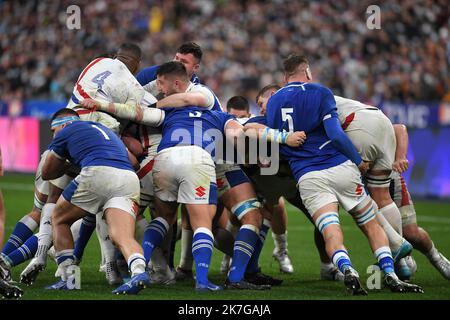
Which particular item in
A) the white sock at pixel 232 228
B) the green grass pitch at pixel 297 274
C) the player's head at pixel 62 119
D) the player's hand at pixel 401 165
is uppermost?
the player's head at pixel 62 119

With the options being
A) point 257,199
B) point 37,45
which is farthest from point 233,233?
point 37,45

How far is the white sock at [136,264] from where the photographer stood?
Answer: 7523 mm

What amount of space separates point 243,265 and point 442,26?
16.6 m

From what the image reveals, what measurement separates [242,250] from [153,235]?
34.7 inches

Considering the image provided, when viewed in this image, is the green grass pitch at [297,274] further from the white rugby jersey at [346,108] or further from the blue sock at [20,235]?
the white rugby jersey at [346,108]

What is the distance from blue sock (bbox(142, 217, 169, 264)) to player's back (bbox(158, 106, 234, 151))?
0.74m

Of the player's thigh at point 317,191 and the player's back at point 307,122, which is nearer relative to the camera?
the player's thigh at point 317,191

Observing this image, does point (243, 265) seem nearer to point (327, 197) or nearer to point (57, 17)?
point (327, 197)

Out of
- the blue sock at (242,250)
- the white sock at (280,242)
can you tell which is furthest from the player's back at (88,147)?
the white sock at (280,242)

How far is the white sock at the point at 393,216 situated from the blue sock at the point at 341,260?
1202 millimetres

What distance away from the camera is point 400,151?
8969 mm

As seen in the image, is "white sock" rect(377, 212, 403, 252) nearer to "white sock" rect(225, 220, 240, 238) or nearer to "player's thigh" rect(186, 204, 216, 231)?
"player's thigh" rect(186, 204, 216, 231)

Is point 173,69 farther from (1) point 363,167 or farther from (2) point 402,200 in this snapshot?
(2) point 402,200

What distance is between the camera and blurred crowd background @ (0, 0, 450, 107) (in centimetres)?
2302
